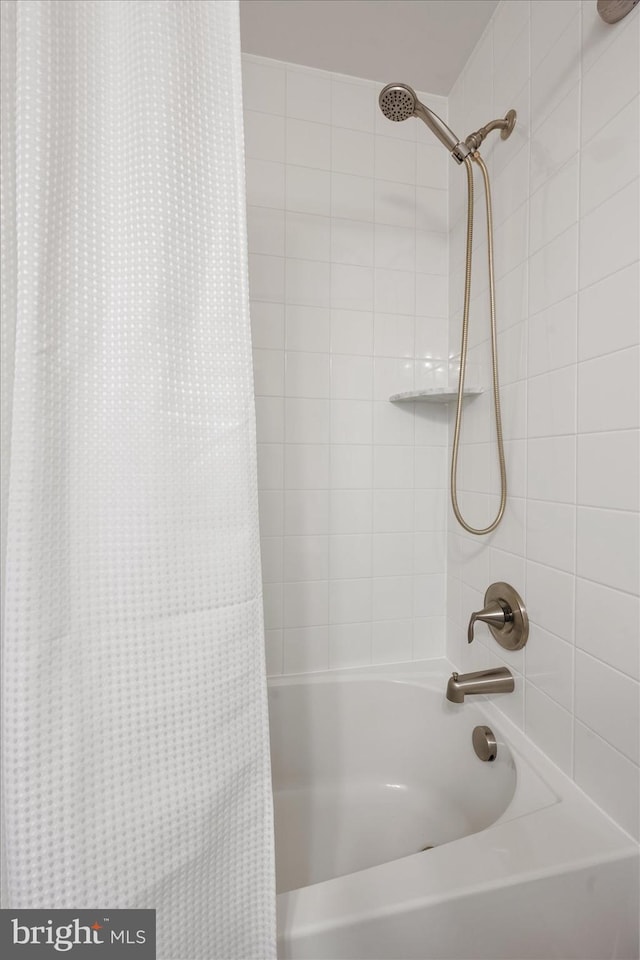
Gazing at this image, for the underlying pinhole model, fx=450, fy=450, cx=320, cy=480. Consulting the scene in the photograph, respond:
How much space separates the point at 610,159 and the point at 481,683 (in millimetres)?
1107

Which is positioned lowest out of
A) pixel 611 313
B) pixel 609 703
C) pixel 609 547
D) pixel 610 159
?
pixel 609 703

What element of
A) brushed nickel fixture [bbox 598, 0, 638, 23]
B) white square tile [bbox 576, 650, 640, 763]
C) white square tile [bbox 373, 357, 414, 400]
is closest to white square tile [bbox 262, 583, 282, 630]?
white square tile [bbox 373, 357, 414, 400]

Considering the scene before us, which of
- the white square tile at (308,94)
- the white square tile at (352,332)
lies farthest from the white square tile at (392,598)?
the white square tile at (308,94)

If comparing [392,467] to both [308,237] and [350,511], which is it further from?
[308,237]

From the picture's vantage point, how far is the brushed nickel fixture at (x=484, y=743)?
1.07 m

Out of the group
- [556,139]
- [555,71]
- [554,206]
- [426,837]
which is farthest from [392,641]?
[555,71]

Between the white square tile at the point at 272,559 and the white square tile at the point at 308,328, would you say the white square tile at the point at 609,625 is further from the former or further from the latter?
the white square tile at the point at 308,328

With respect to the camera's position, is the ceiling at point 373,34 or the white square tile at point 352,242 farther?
the white square tile at point 352,242

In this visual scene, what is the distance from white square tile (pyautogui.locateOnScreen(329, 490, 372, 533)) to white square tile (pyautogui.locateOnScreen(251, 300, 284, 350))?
0.48 meters

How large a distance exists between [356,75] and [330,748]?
78.7 inches

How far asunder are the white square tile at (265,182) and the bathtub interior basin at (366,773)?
140cm

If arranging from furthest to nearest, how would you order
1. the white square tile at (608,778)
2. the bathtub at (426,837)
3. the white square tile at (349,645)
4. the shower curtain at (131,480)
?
the white square tile at (349,645)
the white square tile at (608,778)
the bathtub at (426,837)
the shower curtain at (131,480)

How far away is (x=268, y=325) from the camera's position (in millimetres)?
1311

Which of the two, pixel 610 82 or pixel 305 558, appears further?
pixel 305 558
